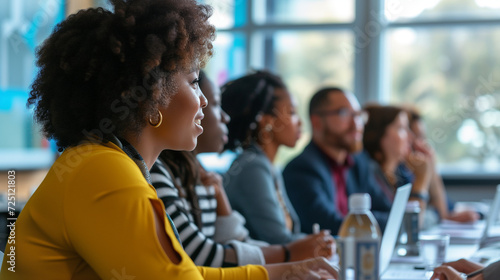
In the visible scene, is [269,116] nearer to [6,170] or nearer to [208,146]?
[208,146]

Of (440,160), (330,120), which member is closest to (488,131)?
(440,160)

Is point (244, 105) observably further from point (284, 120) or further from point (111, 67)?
point (111, 67)

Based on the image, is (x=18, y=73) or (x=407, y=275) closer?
(x=407, y=275)

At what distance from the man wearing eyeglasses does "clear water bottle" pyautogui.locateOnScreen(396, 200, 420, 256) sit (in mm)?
633

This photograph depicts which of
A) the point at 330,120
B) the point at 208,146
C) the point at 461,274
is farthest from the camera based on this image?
the point at 330,120

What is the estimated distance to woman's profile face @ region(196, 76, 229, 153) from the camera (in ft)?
6.63

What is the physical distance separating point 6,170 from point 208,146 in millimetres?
2701

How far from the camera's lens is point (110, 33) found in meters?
1.12

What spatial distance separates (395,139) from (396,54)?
1.77 m

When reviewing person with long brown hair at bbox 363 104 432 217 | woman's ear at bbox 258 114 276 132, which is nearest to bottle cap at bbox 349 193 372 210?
woman's ear at bbox 258 114 276 132

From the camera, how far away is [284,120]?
8.84ft

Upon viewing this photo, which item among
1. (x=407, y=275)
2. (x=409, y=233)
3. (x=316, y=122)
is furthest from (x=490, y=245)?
(x=316, y=122)

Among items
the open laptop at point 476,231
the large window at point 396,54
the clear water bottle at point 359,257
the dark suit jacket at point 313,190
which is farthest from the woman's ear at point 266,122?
the large window at point 396,54

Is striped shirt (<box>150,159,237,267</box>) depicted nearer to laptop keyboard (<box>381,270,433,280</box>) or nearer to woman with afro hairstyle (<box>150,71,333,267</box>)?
woman with afro hairstyle (<box>150,71,333,267</box>)
